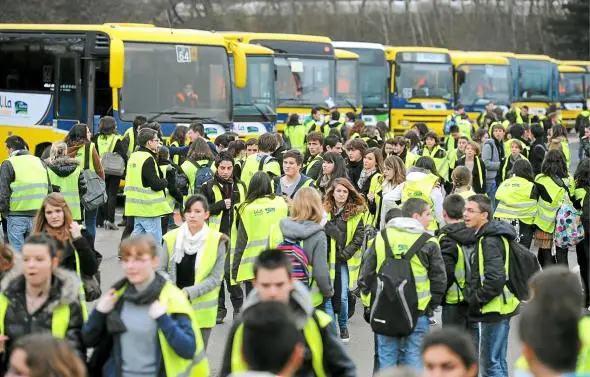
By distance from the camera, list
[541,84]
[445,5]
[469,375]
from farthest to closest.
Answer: [445,5] → [541,84] → [469,375]

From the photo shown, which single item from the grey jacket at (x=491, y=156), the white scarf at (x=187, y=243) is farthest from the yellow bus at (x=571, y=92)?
the white scarf at (x=187, y=243)

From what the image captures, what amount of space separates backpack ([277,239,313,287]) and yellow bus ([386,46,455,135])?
2611 cm

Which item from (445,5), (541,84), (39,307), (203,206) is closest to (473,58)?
(541,84)

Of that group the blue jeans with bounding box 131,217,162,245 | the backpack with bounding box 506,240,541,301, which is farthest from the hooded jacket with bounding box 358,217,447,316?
the blue jeans with bounding box 131,217,162,245

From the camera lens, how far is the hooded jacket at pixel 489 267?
889 cm

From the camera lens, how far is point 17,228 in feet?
42.6

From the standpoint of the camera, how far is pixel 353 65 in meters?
31.3

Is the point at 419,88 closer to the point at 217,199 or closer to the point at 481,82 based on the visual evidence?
the point at 481,82

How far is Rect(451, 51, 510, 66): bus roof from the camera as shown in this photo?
3859 centimetres

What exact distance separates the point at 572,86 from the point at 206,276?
155 feet

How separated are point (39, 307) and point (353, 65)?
25.2m

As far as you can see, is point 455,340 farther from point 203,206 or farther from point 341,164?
point 341,164

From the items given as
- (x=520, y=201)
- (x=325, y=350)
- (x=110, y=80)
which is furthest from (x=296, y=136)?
(x=325, y=350)

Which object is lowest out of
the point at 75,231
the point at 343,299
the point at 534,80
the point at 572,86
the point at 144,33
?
the point at 572,86
